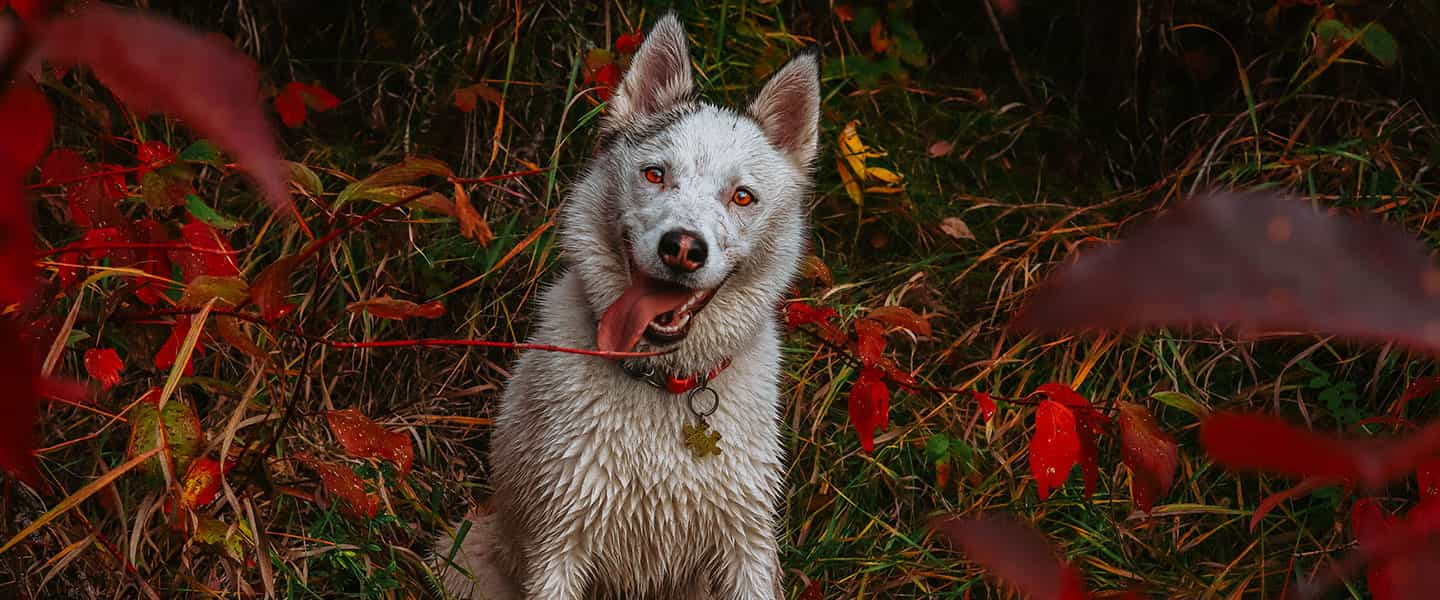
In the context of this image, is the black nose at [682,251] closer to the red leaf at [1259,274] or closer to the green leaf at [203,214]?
A: the green leaf at [203,214]

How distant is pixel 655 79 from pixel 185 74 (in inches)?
95.5

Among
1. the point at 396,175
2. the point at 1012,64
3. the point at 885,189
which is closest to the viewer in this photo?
the point at 396,175

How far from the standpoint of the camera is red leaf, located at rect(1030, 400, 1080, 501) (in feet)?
7.57

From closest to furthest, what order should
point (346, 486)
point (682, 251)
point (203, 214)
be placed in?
point (682, 251) → point (346, 486) → point (203, 214)

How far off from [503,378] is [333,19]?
163 centimetres

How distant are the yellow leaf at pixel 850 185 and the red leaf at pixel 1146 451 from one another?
162cm

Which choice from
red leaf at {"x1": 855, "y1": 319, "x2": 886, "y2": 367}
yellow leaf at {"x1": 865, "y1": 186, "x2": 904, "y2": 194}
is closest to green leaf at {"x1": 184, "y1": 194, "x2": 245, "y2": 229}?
red leaf at {"x1": 855, "y1": 319, "x2": 886, "y2": 367}

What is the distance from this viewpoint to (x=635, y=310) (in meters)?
2.38

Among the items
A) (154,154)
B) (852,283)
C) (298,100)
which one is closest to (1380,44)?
(852,283)

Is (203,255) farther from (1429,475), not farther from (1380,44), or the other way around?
(1380,44)

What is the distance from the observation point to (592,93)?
3691 millimetres

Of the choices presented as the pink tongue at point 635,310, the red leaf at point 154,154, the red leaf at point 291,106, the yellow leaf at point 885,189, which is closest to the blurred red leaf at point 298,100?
the red leaf at point 291,106

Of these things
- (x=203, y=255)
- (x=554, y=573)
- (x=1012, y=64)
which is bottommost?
(x=554, y=573)

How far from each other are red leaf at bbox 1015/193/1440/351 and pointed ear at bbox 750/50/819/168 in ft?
7.83
